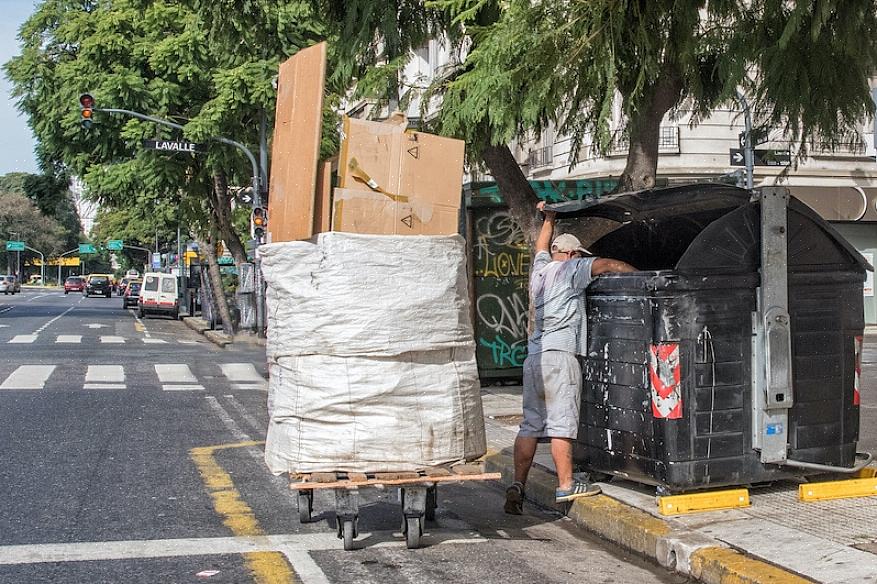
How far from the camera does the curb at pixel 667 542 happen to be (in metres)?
5.16

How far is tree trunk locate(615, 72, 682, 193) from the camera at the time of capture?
920 centimetres

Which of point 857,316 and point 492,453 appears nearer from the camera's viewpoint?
point 857,316

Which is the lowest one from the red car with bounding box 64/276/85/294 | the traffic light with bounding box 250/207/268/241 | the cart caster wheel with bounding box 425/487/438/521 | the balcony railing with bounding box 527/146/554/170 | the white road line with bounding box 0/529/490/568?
the white road line with bounding box 0/529/490/568

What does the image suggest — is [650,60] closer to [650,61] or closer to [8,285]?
[650,61]

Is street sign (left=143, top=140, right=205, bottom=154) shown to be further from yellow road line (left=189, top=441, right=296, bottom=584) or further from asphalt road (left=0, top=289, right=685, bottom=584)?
yellow road line (left=189, top=441, right=296, bottom=584)

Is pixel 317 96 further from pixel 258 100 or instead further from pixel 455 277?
pixel 258 100

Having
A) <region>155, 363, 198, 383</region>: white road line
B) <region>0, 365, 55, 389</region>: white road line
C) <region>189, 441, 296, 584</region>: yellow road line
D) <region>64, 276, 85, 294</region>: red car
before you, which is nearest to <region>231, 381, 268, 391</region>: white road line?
<region>155, 363, 198, 383</region>: white road line

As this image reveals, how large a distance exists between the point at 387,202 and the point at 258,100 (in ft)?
72.8

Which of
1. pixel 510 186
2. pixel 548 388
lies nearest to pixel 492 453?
pixel 548 388

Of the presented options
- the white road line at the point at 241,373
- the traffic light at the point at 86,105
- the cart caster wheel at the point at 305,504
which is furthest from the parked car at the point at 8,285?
the cart caster wheel at the point at 305,504

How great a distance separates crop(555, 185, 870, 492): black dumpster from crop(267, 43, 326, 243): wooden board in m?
2.09

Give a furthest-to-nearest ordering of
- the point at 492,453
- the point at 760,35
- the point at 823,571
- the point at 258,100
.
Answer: the point at 258,100 < the point at 492,453 < the point at 760,35 < the point at 823,571

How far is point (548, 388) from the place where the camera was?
6.86 meters

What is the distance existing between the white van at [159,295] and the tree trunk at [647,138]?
36.6 m
